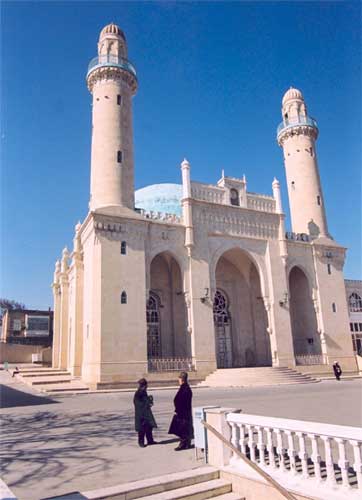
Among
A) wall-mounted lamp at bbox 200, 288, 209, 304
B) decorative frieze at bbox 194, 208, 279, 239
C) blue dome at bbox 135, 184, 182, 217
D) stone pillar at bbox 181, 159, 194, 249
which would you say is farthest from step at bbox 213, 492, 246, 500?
blue dome at bbox 135, 184, 182, 217

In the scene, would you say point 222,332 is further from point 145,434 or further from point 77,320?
point 145,434

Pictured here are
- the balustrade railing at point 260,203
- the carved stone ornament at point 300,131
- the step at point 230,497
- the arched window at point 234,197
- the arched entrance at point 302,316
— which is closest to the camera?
the step at point 230,497

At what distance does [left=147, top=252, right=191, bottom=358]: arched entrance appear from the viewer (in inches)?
1017

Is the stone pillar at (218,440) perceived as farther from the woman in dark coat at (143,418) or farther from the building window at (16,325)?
the building window at (16,325)

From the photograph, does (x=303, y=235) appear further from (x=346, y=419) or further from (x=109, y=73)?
(x=346, y=419)

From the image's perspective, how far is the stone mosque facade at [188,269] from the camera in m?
21.4

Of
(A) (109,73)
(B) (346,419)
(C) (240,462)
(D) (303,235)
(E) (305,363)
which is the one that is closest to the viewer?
(C) (240,462)

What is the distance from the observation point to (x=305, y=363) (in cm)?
2719

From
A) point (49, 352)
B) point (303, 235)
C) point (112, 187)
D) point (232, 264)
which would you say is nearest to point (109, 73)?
point (112, 187)

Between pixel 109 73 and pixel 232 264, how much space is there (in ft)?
50.7

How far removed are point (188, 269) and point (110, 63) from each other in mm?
13684

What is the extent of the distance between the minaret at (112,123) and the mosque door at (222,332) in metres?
10.3

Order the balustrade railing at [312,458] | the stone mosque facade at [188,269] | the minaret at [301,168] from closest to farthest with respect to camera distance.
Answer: the balustrade railing at [312,458]
the stone mosque facade at [188,269]
the minaret at [301,168]

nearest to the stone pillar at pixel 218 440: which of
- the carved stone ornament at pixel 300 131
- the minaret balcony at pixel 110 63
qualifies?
the minaret balcony at pixel 110 63
